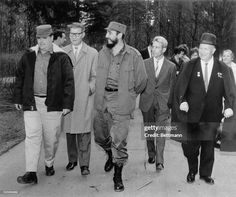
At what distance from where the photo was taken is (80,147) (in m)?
4.85

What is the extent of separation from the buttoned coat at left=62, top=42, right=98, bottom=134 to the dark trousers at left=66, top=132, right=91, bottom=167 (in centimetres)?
11

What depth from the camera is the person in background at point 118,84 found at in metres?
4.23

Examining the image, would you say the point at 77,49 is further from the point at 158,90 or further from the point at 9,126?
the point at 9,126

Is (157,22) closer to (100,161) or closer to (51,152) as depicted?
(100,161)

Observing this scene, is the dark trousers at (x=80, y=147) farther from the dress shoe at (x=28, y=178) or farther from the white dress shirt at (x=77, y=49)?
the white dress shirt at (x=77, y=49)

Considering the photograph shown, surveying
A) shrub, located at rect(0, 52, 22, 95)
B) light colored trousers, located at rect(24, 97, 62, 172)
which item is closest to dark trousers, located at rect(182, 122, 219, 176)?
light colored trousers, located at rect(24, 97, 62, 172)

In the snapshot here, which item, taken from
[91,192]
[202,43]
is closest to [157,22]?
[202,43]

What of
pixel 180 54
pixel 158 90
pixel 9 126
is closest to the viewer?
pixel 158 90

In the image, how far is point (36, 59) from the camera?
14.4 feet

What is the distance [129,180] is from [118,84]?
1060 millimetres

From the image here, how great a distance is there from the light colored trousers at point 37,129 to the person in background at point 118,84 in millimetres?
530

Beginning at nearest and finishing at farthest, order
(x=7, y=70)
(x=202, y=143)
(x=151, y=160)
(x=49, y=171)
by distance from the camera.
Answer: (x=202, y=143)
(x=49, y=171)
(x=151, y=160)
(x=7, y=70)

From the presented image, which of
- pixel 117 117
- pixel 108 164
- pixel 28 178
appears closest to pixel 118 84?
pixel 117 117

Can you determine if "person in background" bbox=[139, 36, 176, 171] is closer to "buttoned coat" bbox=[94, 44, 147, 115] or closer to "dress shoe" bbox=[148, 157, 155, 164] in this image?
"dress shoe" bbox=[148, 157, 155, 164]
